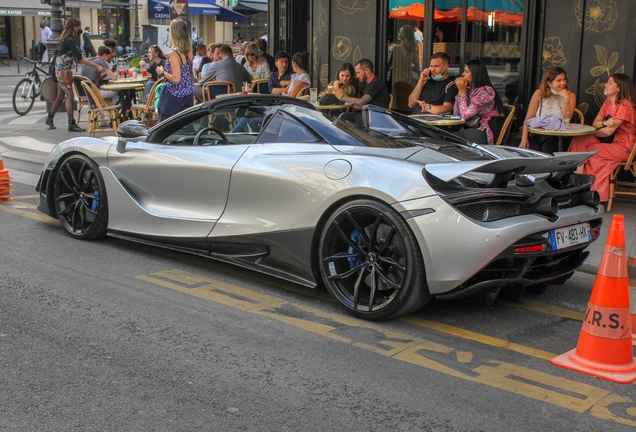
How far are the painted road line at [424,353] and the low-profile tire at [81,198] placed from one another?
111 cm

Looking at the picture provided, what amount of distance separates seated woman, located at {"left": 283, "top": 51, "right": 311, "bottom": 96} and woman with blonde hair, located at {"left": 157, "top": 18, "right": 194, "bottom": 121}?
2362 mm

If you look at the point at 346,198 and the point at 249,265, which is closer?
the point at 346,198

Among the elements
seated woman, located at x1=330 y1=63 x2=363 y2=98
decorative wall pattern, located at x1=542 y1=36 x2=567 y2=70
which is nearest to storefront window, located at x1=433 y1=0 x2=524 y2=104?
decorative wall pattern, located at x1=542 y1=36 x2=567 y2=70

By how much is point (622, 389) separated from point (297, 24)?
11.7m

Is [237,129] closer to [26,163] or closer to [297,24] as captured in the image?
[26,163]

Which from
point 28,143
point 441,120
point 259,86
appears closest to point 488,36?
point 441,120

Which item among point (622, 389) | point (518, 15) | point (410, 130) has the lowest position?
point (622, 389)

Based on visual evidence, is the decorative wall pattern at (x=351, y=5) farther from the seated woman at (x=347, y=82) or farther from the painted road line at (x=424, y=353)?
the painted road line at (x=424, y=353)

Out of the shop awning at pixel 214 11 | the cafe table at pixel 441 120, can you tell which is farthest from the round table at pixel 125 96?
the shop awning at pixel 214 11

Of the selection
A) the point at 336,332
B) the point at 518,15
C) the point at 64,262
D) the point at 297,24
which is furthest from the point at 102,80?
the point at 336,332

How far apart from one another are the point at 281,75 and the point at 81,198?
22.6ft

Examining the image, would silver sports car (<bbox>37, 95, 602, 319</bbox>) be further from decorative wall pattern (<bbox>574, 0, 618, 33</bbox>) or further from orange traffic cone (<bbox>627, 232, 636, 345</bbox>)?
decorative wall pattern (<bbox>574, 0, 618, 33</bbox>)

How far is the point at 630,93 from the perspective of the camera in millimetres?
8055

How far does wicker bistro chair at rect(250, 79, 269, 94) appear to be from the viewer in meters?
13.3
